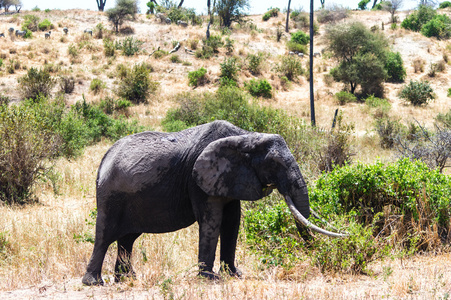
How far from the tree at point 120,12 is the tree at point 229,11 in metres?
8.91

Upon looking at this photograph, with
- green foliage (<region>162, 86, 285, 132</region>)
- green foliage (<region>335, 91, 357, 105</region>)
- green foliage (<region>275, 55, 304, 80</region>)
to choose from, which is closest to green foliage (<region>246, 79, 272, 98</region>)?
green foliage (<region>335, 91, 357, 105</region>)

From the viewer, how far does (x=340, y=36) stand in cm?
3334

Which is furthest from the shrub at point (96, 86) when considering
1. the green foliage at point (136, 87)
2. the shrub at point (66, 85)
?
the green foliage at point (136, 87)

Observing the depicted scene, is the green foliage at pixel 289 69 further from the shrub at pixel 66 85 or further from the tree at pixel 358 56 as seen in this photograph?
the shrub at pixel 66 85

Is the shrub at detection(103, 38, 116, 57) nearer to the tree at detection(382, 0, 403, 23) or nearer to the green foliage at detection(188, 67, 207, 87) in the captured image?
the green foliage at detection(188, 67, 207, 87)

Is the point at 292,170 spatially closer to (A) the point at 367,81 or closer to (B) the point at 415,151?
(B) the point at 415,151

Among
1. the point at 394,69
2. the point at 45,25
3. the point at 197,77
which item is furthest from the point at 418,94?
the point at 45,25

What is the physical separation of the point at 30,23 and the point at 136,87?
63.1 ft

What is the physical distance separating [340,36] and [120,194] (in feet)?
103

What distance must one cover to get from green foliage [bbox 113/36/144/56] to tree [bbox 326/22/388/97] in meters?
15.2

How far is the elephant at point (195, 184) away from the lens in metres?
4.30

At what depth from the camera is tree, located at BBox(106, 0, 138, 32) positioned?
42625 mm

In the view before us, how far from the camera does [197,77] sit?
1205 inches

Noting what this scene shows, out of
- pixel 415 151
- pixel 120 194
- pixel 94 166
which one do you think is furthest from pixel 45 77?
pixel 120 194
